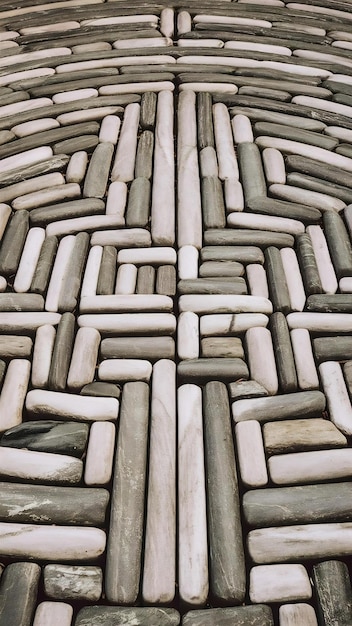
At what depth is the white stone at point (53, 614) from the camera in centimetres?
87

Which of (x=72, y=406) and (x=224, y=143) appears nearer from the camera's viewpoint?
(x=72, y=406)

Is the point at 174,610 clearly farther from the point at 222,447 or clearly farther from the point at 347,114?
the point at 347,114

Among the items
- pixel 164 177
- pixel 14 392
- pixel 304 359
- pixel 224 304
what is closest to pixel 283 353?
pixel 304 359

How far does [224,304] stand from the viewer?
4.22 ft

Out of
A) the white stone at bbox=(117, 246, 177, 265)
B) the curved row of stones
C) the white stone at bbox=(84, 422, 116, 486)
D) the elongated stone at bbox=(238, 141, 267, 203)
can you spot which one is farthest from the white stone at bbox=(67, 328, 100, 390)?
the elongated stone at bbox=(238, 141, 267, 203)

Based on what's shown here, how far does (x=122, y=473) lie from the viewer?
3.35 feet

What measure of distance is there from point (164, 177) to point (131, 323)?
19.8 inches

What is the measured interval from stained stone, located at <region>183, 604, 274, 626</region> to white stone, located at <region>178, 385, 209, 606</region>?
23 millimetres

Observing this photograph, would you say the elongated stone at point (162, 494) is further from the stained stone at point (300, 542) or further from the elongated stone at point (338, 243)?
the elongated stone at point (338, 243)

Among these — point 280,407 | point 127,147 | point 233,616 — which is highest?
point 127,147

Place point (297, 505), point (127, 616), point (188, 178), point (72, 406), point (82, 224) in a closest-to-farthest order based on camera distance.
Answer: point (127, 616) < point (297, 505) < point (72, 406) < point (82, 224) < point (188, 178)

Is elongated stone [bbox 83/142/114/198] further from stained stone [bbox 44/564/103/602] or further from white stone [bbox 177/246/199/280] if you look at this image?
stained stone [bbox 44/564/103/602]

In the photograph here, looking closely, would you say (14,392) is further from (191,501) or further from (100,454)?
(191,501)

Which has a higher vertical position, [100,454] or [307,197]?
[307,197]
